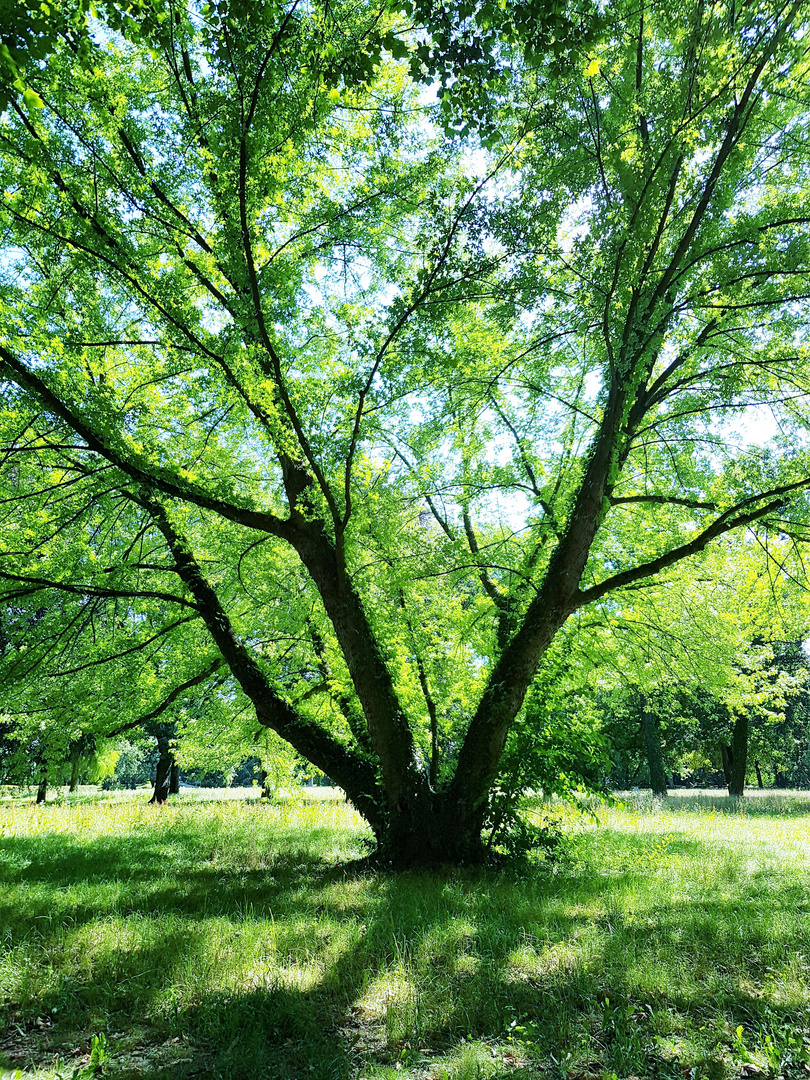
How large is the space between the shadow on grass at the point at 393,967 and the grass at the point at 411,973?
0.05 ft

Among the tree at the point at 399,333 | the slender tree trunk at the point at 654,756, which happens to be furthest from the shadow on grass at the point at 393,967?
the slender tree trunk at the point at 654,756

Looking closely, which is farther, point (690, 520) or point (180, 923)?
point (690, 520)

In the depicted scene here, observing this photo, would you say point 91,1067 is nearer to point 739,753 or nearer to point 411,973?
point 411,973

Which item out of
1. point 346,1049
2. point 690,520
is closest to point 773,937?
point 346,1049

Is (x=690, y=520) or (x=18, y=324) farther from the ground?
(x=18, y=324)

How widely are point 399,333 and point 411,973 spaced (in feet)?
16.8

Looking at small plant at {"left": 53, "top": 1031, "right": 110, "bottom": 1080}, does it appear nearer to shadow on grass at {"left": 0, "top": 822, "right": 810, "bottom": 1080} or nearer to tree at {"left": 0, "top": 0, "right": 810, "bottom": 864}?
shadow on grass at {"left": 0, "top": 822, "right": 810, "bottom": 1080}

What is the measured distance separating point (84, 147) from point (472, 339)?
4.21m

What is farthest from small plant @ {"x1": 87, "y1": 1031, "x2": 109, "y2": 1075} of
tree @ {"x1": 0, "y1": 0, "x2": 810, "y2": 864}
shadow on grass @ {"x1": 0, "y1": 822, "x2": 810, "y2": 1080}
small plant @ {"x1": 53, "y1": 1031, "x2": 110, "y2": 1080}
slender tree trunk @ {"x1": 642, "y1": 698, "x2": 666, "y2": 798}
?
slender tree trunk @ {"x1": 642, "y1": 698, "x2": 666, "y2": 798}

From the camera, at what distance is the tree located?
5.20m

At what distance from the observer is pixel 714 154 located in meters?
6.17

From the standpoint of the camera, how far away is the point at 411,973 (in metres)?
4.16

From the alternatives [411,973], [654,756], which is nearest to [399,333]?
[411,973]

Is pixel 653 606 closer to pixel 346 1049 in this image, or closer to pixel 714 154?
pixel 714 154
